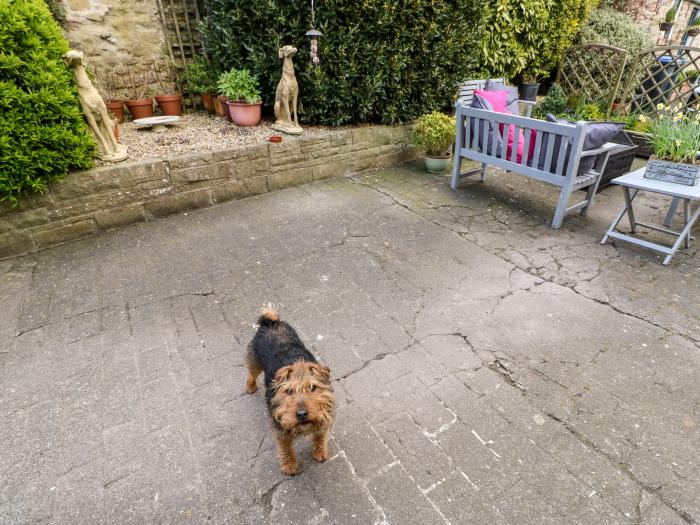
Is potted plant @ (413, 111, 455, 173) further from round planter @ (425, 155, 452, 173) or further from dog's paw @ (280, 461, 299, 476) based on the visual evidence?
dog's paw @ (280, 461, 299, 476)

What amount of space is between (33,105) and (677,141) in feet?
19.0

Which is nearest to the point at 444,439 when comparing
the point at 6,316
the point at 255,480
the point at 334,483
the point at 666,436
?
the point at 334,483

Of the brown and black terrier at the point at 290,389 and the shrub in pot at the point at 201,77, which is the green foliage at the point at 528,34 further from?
the brown and black terrier at the point at 290,389

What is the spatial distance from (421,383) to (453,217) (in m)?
2.61

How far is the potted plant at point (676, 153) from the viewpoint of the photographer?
3381 mm

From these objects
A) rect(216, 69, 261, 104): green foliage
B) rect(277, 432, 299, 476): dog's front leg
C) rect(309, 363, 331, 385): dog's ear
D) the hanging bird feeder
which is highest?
the hanging bird feeder

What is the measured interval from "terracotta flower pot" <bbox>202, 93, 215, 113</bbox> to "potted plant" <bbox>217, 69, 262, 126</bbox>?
1.72 ft

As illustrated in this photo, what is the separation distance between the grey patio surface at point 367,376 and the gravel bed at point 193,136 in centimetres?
100

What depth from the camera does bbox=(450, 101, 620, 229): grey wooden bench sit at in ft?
12.8

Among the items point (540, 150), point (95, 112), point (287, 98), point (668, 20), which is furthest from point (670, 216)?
point (668, 20)

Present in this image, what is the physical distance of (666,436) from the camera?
2.06 meters

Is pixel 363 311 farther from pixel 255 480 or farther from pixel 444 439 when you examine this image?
pixel 255 480

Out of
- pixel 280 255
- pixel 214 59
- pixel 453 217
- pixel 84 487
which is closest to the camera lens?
pixel 84 487

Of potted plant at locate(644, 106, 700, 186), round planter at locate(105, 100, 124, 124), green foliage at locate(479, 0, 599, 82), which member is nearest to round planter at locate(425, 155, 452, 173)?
potted plant at locate(644, 106, 700, 186)
